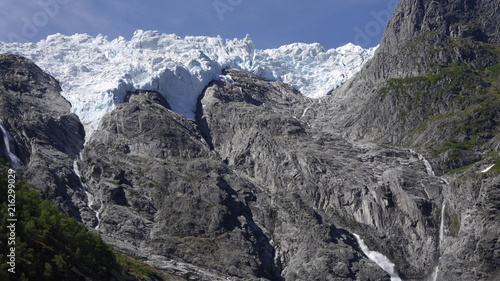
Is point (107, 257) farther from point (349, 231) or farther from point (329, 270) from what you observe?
point (349, 231)

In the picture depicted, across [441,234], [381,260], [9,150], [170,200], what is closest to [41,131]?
[9,150]

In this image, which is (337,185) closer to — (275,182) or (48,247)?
(275,182)

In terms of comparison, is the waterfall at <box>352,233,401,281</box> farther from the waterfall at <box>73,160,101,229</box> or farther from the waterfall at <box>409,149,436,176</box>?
the waterfall at <box>73,160,101,229</box>

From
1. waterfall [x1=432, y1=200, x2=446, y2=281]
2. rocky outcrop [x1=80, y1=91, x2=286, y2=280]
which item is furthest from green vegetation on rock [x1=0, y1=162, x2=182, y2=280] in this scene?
waterfall [x1=432, y1=200, x2=446, y2=281]

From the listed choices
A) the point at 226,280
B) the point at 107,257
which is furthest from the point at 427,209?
the point at 107,257

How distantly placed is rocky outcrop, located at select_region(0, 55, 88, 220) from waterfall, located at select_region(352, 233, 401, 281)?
69827 millimetres

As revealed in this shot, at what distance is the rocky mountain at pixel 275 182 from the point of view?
445 feet

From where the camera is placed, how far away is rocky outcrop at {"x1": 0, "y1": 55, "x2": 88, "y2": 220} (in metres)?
142

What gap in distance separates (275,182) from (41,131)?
221ft

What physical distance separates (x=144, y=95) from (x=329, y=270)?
96692 mm

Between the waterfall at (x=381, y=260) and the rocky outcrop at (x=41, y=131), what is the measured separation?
229ft

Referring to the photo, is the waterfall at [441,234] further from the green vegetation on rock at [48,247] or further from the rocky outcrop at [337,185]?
the green vegetation on rock at [48,247]

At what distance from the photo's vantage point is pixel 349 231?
15088 cm

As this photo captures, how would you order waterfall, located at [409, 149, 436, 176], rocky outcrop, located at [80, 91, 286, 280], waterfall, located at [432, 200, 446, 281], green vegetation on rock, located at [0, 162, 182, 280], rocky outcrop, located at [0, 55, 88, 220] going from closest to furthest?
green vegetation on rock, located at [0, 162, 182, 280] → rocky outcrop, located at [80, 91, 286, 280] → waterfall, located at [432, 200, 446, 281] → rocky outcrop, located at [0, 55, 88, 220] → waterfall, located at [409, 149, 436, 176]
